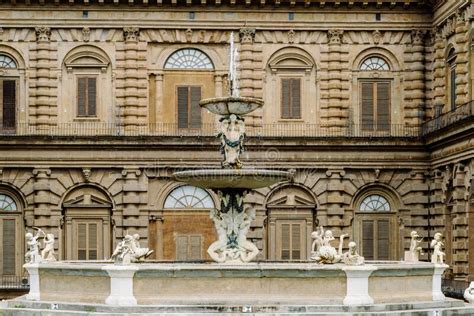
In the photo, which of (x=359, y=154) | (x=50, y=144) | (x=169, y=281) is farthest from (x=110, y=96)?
(x=169, y=281)

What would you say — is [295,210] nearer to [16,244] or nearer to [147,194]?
[147,194]

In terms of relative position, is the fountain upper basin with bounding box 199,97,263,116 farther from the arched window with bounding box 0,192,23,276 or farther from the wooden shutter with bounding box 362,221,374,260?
the arched window with bounding box 0,192,23,276

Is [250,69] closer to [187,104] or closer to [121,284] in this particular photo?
[187,104]

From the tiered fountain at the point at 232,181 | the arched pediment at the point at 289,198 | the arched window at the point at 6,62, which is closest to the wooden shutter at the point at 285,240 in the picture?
the arched pediment at the point at 289,198

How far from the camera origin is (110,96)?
5072 centimetres

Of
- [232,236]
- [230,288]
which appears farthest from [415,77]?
[230,288]

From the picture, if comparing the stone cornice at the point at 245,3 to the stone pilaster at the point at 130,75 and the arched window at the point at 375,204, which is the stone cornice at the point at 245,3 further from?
the arched window at the point at 375,204

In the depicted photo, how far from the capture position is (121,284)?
28031mm

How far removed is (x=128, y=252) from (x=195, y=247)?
20.3 metres

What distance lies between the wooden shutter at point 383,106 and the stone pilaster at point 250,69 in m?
4.67

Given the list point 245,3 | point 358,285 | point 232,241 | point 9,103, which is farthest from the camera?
point 245,3

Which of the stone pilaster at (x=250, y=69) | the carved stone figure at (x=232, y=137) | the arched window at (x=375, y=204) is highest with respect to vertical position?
the stone pilaster at (x=250, y=69)

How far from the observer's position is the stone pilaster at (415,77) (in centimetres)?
5112

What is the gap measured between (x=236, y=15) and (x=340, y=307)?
2446 cm
